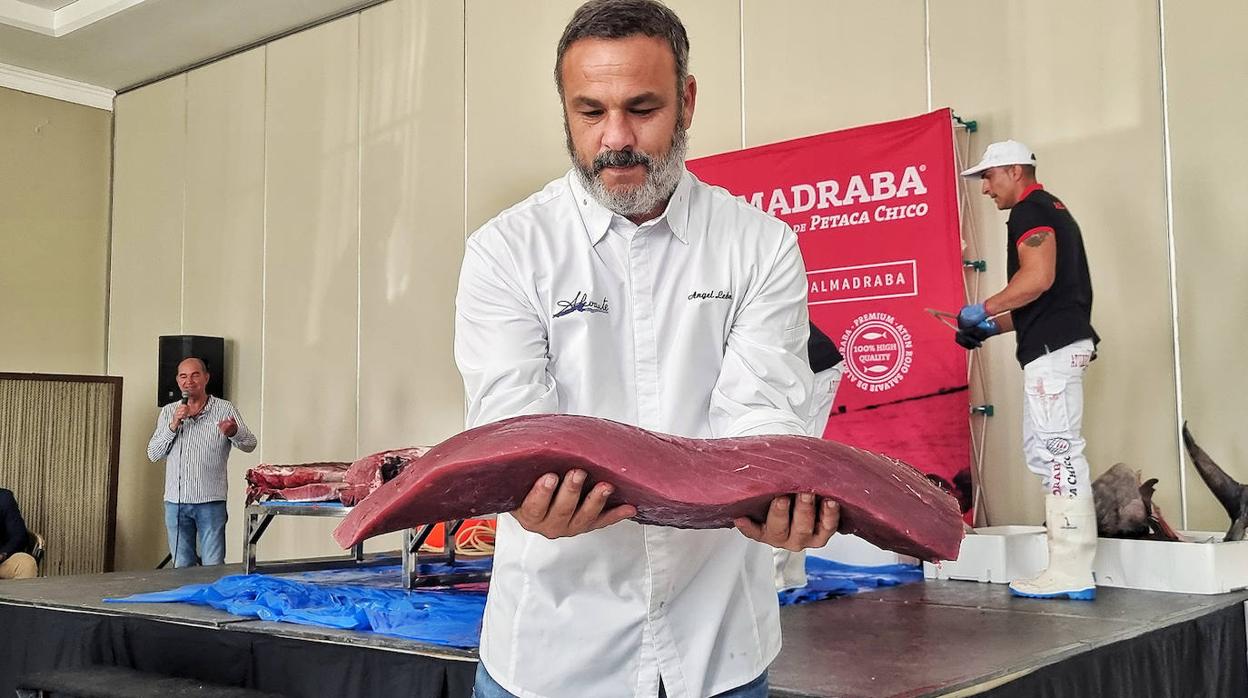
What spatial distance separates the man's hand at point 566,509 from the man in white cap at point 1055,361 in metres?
3.16

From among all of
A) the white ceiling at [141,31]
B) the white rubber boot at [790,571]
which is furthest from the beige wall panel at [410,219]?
the white rubber boot at [790,571]

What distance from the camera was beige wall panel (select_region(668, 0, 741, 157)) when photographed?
6336mm

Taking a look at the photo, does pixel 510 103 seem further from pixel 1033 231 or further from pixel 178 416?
pixel 1033 231

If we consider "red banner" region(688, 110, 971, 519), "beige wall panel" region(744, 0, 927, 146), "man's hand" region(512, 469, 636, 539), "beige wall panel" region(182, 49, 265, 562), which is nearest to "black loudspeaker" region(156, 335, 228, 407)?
"beige wall panel" region(182, 49, 265, 562)

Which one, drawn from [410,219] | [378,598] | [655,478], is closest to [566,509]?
[655,478]

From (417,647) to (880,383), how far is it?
2988 mm

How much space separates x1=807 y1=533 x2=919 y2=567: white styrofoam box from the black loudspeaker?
521cm

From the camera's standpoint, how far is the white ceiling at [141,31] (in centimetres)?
824

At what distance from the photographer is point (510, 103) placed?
7379 mm

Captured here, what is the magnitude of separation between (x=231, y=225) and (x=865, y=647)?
7530 millimetres

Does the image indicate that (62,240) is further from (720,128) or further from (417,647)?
(417,647)

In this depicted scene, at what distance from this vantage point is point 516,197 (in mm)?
7281

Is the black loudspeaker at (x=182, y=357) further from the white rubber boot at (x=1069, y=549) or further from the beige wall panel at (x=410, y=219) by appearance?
the white rubber boot at (x=1069, y=549)

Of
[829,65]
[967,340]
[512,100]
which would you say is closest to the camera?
[967,340]
